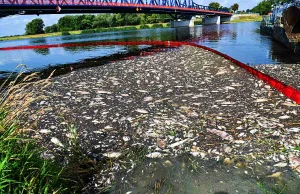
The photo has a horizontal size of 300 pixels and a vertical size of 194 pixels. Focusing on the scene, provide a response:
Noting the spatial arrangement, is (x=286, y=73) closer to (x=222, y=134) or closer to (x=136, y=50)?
(x=222, y=134)

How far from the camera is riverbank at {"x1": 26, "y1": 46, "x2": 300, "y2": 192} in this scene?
6.43 metres

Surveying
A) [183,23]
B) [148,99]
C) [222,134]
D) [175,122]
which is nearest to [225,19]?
[183,23]

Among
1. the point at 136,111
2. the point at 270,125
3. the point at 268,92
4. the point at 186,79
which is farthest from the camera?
the point at 186,79

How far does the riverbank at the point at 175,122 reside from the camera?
21.1 feet

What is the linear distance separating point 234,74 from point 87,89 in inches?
344

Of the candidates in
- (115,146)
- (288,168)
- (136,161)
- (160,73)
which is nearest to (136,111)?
(115,146)

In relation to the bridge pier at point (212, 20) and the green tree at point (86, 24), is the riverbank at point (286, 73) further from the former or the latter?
the green tree at point (86, 24)

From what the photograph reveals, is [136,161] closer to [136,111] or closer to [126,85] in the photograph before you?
[136,111]

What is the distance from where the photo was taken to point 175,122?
27.5ft

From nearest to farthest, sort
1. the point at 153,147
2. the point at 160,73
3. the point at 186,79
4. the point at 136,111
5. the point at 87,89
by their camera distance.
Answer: the point at 153,147, the point at 136,111, the point at 87,89, the point at 186,79, the point at 160,73

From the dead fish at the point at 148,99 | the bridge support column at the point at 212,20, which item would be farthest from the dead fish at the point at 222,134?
the bridge support column at the point at 212,20

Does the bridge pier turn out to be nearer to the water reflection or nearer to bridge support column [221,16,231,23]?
bridge support column [221,16,231,23]

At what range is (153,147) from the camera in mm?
7004

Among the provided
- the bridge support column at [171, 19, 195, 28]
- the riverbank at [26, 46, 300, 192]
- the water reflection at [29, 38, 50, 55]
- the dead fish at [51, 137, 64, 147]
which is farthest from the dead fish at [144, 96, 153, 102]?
the bridge support column at [171, 19, 195, 28]
